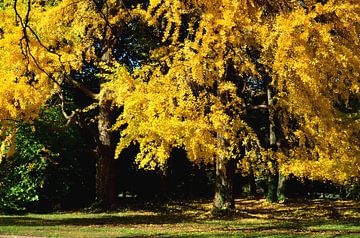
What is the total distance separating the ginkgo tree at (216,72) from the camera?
673 cm

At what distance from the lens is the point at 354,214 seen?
1549 cm

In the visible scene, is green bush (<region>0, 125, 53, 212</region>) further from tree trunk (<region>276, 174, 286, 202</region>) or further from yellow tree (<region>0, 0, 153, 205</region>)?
tree trunk (<region>276, 174, 286, 202</region>)

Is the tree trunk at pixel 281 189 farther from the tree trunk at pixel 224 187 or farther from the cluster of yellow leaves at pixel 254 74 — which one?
the cluster of yellow leaves at pixel 254 74

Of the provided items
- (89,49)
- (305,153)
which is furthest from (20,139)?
(305,153)

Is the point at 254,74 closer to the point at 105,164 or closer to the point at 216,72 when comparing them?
the point at 216,72

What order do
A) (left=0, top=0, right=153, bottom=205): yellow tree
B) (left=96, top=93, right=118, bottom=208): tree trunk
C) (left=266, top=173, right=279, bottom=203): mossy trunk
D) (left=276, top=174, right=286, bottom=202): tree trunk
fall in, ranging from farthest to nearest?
(left=276, top=174, right=286, bottom=202): tree trunk → (left=266, top=173, right=279, bottom=203): mossy trunk → (left=96, top=93, right=118, bottom=208): tree trunk → (left=0, top=0, right=153, bottom=205): yellow tree

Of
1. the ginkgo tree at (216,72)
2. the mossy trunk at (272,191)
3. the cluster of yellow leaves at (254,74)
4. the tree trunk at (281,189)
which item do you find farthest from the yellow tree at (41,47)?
the tree trunk at (281,189)

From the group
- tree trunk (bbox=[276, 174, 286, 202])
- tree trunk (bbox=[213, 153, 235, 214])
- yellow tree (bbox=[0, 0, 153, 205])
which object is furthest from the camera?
tree trunk (bbox=[276, 174, 286, 202])

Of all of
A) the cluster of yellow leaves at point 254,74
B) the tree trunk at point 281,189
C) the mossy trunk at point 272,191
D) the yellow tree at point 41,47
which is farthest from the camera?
the tree trunk at point 281,189

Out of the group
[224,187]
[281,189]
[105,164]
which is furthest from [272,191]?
[105,164]

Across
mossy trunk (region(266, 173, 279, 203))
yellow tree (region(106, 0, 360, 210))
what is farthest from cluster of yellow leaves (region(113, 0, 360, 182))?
mossy trunk (region(266, 173, 279, 203))

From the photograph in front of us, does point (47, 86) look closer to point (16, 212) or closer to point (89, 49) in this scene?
point (89, 49)

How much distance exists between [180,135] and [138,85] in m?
1.36

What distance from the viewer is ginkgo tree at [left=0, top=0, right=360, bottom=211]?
265 inches
